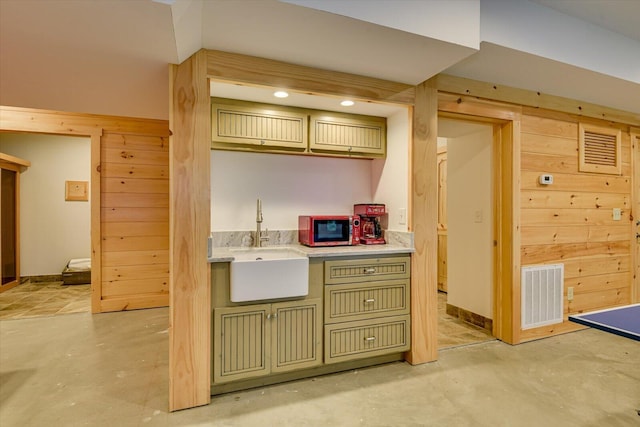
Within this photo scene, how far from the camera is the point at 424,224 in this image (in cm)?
264

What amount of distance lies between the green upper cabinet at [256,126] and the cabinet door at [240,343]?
4.03ft

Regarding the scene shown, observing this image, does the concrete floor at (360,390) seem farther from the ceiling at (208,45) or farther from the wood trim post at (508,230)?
the ceiling at (208,45)

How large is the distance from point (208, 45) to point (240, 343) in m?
1.82

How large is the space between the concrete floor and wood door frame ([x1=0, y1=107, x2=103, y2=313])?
94 centimetres

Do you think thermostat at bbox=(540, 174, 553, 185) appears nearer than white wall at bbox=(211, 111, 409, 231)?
No

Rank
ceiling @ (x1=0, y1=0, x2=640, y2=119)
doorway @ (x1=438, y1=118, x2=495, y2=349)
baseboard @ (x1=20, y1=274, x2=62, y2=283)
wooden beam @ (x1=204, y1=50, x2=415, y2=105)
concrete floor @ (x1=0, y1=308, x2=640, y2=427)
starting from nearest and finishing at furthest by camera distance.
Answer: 1. ceiling @ (x1=0, y1=0, x2=640, y2=119)
2. concrete floor @ (x1=0, y1=308, x2=640, y2=427)
3. wooden beam @ (x1=204, y1=50, x2=415, y2=105)
4. doorway @ (x1=438, y1=118, x2=495, y2=349)
5. baseboard @ (x1=20, y1=274, x2=62, y2=283)

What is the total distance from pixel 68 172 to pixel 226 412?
5602mm

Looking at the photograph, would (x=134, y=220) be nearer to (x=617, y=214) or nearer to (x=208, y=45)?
(x=208, y=45)

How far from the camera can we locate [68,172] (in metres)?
5.78

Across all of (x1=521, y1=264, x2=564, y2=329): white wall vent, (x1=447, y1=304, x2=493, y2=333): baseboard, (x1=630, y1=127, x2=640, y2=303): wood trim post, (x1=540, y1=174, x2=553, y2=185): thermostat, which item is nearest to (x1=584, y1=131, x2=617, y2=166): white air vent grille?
(x1=630, y1=127, x2=640, y2=303): wood trim post

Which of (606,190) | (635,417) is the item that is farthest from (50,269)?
(606,190)

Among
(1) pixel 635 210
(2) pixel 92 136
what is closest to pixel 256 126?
(2) pixel 92 136

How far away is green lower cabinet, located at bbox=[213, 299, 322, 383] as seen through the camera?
6.97 feet

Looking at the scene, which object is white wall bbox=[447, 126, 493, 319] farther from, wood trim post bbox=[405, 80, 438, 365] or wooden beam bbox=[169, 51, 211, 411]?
wooden beam bbox=[169, 51, 211, 411]
